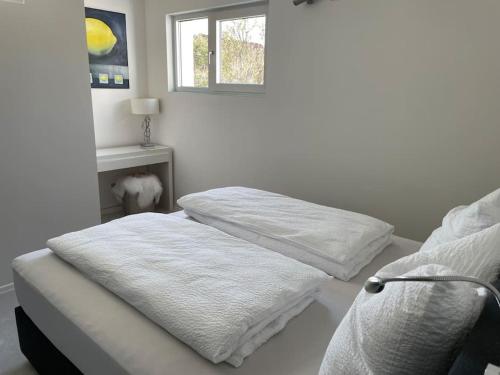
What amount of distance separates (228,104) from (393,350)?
8.87 feet

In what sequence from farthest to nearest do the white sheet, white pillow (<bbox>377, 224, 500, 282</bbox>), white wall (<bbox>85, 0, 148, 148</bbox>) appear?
white wall (<bbox>85, 0, 148, 148</bbox>), the white sheet, white pillow (<bbox>377, 224, 500, 282</bbox>)

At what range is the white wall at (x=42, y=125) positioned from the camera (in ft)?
7.51

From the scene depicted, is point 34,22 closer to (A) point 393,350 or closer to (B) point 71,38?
(B) point 71,38

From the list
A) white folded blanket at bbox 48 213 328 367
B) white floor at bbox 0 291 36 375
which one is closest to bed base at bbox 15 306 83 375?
white floor at bbox 0 291 36 375

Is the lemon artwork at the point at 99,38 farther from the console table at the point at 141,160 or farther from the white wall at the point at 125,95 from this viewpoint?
the console table at the point at 141,160

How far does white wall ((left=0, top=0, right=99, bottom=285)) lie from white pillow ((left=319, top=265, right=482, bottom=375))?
242 cm

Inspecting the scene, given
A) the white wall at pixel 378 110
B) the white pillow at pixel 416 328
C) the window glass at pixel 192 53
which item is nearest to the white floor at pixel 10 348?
the white pillow at pixel 416 328

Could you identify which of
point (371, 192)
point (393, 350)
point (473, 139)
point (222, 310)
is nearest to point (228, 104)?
point (371, 192)

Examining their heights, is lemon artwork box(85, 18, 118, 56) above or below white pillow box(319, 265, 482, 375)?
above

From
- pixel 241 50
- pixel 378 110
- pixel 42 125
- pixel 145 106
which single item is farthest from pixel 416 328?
pixel 145 106

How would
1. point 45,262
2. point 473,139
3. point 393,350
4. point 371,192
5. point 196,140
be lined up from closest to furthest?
point 393,350 < point 45,262 < point 473,139 < point 371,192 < point 196,140

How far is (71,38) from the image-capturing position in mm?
2510

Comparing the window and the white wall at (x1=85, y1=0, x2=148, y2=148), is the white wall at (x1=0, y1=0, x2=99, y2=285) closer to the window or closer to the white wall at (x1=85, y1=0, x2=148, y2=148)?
the white wall at (x1=85, y1=0, x2=148, y2=148)

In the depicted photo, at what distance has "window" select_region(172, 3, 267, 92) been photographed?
2.95 metres
